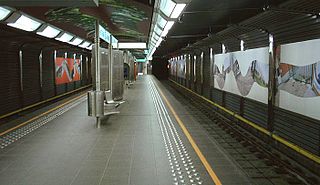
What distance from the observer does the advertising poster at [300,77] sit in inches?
189

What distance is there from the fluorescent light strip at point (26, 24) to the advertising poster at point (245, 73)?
6420mm

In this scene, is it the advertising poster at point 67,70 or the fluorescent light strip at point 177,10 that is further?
the advertising poster at point 67,70

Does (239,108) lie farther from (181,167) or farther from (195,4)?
(181,167)

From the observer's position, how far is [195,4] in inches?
251

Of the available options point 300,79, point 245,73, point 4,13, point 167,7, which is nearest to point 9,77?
point 4,13

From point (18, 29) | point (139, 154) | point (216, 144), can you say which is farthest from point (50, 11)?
point (216, 144)

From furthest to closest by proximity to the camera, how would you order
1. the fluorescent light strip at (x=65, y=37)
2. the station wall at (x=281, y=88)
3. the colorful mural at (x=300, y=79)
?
the fluorescent light strip at (x=65, y=37), the station wall at (x=281, y=88), the colorful mural at (x=300, y=79)

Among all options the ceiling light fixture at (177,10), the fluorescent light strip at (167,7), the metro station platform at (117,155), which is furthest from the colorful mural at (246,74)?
the fluorescent light strip at (167,7)

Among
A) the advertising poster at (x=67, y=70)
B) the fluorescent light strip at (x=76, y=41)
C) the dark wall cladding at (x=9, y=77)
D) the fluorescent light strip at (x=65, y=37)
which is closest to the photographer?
the dark wall cladding at (x=9, y=77)

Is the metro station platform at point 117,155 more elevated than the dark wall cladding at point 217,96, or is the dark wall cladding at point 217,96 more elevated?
the dark wall cladding at point 217,96

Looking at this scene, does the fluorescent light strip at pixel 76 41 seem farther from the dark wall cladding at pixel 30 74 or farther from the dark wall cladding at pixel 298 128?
the dark wall cladding at pixel 298 128

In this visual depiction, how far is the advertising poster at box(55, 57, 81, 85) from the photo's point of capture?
626 inches

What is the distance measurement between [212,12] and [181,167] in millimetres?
4184

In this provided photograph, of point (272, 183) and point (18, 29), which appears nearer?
point (272, 183)
